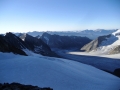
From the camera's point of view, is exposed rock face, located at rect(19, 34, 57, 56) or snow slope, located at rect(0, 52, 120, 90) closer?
snow slope, located at rect(0, 52, 120, 90)

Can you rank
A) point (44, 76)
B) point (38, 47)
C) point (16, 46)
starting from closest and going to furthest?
point (44, 76), point (16, 46), point (38, 47)

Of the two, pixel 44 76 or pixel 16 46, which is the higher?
pixel 44 76

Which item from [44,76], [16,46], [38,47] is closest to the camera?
[44,76]

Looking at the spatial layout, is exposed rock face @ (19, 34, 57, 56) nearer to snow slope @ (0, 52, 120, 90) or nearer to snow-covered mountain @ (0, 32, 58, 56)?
snow-covered mountain @ (0, 32, 58, 56)

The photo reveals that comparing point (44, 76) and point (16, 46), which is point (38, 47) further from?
point (44, 76)

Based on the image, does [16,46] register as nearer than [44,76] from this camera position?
No

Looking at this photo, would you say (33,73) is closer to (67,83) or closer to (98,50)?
(67,83)

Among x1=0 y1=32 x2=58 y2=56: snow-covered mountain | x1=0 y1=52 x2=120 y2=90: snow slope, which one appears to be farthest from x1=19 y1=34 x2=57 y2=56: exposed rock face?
x1=0 y1=52 x2=120 y2=90: snow slope

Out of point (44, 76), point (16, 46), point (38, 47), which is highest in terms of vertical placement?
point (44, 76)

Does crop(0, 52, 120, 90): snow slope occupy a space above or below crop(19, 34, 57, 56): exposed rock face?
above

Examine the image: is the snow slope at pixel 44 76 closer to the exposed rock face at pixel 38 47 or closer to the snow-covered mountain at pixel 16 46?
the snow-covered mountain at pixel 16 46

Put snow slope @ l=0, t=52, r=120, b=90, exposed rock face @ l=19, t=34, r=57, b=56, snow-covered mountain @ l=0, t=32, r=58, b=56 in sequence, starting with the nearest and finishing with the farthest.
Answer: snow slope @ l=0, t=52, r=120, b=90 < snow-covered mountain @ l=0, t=32, r=58, b=56 < exposed rock face @ l=19, t=34, r=57, b=56

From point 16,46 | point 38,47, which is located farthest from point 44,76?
point 38,47
